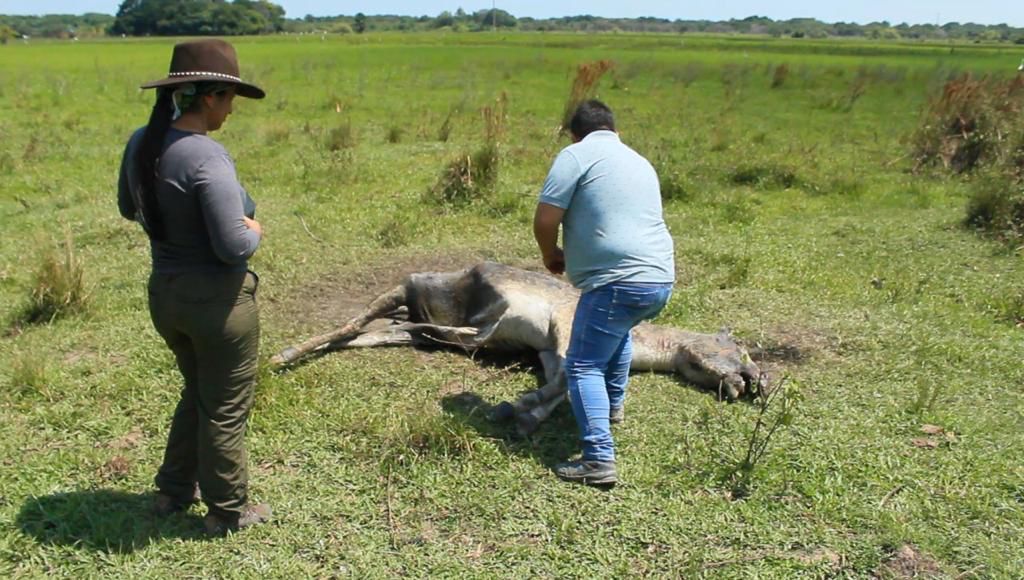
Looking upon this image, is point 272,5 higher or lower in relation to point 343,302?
higher

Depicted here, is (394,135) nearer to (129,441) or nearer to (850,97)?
(129,441)

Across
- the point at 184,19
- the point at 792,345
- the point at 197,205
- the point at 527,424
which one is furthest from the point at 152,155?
the point at 184,19

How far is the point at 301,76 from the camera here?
25.4 meters

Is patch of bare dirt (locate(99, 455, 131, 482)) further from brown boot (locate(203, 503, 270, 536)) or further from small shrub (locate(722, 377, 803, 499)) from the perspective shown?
small shrub (locate(722, 377, 803, 499))

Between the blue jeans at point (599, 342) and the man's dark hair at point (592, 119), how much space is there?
79 cm

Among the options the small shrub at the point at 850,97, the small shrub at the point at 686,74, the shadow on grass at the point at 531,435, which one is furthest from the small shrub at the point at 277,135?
the small shrub at the point at 686,74

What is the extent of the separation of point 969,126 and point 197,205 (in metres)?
13.0

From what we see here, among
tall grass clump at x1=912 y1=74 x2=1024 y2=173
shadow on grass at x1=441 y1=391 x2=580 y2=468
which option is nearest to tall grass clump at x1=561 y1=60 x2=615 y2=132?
tall grass clump at x1=912 y1=74 x2=1024 y2=173

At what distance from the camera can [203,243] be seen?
3094 mm

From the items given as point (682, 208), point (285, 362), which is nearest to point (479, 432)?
point (285, 362)

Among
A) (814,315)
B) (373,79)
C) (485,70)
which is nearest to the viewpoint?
(814,315)

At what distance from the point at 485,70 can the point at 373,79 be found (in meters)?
5.16

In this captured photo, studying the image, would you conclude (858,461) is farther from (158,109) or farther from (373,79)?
(373,79)

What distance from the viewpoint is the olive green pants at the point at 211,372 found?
312cm
